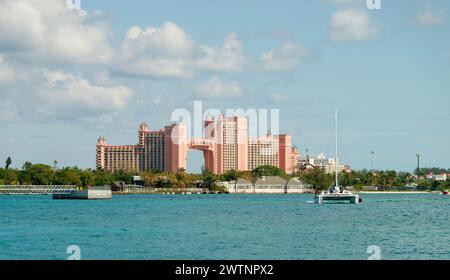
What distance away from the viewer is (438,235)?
2966 centimetres

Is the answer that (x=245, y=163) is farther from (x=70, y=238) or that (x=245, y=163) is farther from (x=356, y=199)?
(x=70, y=238)

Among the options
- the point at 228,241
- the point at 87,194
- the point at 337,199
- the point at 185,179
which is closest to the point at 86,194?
the point at 87,194

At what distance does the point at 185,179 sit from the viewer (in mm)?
135500

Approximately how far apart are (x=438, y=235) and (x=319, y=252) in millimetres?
9103

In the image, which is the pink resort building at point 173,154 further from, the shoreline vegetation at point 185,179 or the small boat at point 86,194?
the small boat at point 86,194

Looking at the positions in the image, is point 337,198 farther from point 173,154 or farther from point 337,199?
point 173,154

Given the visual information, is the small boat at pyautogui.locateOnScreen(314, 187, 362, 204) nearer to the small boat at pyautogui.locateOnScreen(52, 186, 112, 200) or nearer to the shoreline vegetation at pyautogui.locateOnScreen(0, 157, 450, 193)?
the small boat at pyautogui.locateOnScreen(52, 186, 112, 200)

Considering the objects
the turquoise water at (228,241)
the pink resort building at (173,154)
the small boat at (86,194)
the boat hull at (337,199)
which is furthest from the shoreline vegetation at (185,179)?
the turquoise water at (228,241)

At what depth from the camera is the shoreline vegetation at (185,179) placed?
120562 millimetres

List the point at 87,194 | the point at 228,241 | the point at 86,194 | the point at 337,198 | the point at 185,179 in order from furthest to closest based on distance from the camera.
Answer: the point at 185,179
the point at 87,194
the point at 86,194
the point at 337,198
the point at 228,241
